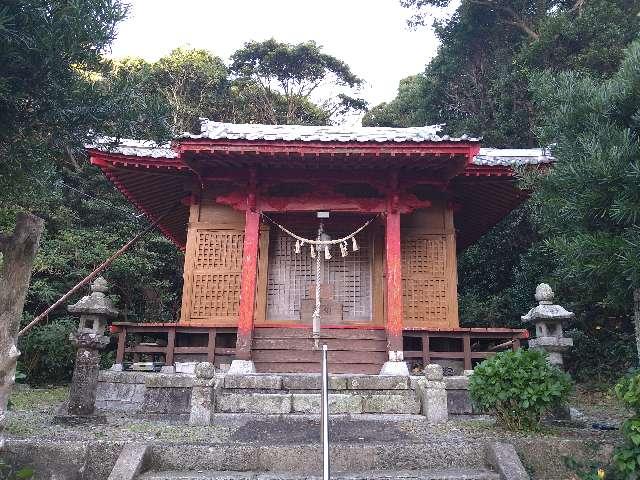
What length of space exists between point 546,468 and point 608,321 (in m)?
9.53

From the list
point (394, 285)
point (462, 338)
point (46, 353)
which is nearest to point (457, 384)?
point (462, 338)

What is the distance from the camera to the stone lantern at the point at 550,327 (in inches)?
271

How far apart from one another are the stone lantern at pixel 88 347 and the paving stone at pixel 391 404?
11.3ft

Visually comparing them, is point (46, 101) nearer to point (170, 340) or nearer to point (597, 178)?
point (597, 178)

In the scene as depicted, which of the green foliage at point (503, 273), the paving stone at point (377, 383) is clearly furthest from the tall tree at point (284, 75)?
the paving stone at point (377, 383)

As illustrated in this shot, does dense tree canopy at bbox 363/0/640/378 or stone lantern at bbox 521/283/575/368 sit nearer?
stone lantern at bbox 521/283/575/368

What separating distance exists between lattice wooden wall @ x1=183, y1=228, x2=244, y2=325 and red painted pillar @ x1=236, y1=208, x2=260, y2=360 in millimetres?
900

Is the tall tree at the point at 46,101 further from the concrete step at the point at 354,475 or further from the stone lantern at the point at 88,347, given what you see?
the stone lantern at the point at 88,347

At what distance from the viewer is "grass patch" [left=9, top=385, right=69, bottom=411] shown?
870 cm

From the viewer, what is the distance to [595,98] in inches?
193

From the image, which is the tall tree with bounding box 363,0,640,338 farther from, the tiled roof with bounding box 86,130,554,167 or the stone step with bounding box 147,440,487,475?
the stone step with bounding box 147,440,487,475

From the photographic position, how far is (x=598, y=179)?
446 cm

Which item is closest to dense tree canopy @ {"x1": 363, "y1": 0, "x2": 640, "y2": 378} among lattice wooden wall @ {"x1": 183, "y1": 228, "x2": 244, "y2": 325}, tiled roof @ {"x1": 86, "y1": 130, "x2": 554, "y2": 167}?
tiled roof @ {"x1": 86, "y1": 130, "x2": 554, "y2": 167}

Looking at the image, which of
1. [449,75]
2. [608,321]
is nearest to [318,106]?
[449,75]
